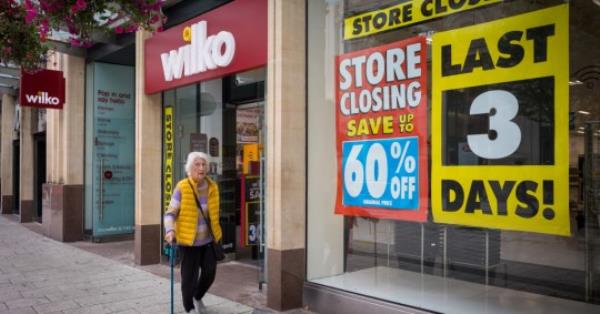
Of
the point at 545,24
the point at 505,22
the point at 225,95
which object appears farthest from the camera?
the point at 225,95

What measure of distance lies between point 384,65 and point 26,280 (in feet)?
19.0

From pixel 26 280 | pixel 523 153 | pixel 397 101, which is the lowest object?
pixel 26 280

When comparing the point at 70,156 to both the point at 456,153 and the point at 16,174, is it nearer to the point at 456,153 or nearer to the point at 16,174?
the point at 16,174

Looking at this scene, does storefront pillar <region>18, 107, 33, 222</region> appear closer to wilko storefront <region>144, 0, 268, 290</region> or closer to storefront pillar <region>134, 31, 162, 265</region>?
storefront pillar <region>134, 31, 162, 265</region>

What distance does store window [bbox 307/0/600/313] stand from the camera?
3857mm

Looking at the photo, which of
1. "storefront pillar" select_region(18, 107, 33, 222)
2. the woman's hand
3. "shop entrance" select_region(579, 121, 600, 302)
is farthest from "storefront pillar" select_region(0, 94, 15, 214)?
"shop entrance" select_region(579, 121, 600, 302)

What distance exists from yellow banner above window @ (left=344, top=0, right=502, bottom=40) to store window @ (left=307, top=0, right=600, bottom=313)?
0.5 inches

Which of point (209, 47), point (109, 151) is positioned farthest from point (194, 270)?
point (109, 151)

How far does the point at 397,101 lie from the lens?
4.77 metres

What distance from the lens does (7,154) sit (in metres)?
17.5

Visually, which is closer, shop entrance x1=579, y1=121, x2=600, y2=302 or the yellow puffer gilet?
shop entrance x1=579, y1=121, x2=600, y2=302

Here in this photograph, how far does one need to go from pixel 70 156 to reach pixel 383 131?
8060 millimetres

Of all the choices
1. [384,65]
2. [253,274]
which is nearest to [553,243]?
[384,65]

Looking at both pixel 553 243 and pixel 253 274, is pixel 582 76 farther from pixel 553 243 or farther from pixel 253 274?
pixel 253 274
